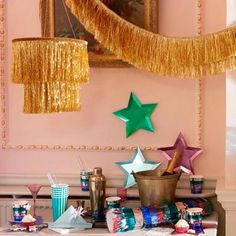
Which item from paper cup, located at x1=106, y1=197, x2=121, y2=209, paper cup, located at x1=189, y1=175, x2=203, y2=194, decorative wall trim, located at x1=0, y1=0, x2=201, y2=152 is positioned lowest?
paper cup, located at x1=106, y1=197, x2=121, y2=209

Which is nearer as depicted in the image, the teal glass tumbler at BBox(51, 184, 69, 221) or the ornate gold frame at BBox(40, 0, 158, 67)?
the teal glass tumbler at BBox(51, 184, 69, 221)

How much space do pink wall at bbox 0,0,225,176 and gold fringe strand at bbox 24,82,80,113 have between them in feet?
1.85

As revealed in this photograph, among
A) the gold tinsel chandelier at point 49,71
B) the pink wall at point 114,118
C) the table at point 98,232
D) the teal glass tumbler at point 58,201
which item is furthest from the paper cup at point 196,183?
the gold tinsel chandelier at point 49,71

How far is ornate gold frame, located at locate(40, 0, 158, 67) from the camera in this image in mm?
2131

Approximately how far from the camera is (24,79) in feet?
5.31

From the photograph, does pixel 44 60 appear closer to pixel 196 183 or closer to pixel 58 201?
pixel 58 201

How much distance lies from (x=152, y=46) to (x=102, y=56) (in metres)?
0.24

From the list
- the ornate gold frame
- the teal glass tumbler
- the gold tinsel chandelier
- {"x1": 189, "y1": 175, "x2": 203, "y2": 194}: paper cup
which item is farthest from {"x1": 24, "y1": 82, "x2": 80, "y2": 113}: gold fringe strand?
{"x1": 189, "y1": 175, "x2": 203, "y2": 194}: paper cup

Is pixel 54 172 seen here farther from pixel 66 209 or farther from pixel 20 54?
pixel 20 54

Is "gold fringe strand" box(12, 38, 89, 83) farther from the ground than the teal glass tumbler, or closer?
farther from the ground

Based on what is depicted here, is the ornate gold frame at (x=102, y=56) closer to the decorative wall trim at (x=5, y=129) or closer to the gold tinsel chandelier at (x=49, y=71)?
the decorative wall trim at (x=5, y=129)

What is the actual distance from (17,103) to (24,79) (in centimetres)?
68

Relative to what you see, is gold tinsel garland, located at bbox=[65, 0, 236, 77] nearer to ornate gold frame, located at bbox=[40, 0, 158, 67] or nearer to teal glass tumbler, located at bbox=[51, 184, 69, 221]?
ornate gold frame, located at bbox=[40, 0, 158, 67]

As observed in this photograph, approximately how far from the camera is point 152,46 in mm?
2029
